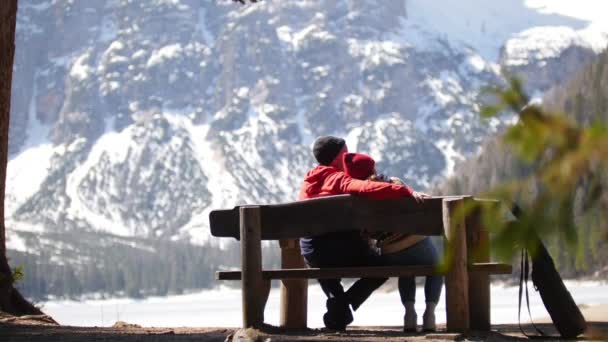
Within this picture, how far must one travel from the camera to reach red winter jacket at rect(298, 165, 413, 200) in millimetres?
6414

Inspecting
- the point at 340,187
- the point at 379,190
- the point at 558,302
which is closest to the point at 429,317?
the point at 558,302

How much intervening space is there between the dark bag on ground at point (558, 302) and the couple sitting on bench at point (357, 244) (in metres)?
0.63

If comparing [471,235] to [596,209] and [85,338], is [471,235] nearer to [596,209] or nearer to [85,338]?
[85,338]

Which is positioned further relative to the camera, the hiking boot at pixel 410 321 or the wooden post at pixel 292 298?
the wooden post at pixel 292 298

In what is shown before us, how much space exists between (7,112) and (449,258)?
782 centimetres

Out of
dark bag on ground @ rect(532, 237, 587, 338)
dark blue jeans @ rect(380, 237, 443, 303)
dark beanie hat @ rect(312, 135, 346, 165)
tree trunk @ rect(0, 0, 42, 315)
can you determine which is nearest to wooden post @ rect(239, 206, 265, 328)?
dark beanie hat @ rect(312, 135, 346, 165)

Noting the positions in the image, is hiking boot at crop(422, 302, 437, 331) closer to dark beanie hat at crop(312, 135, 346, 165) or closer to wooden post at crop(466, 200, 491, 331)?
wooden post at crop(466, 200, 491, 331)

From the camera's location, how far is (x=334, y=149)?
713 cm

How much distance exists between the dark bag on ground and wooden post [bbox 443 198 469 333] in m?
0.40

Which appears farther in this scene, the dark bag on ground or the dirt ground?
the dark bag on ground

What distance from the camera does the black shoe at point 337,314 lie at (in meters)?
7.25

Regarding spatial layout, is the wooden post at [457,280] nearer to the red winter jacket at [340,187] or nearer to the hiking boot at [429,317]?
the red winter jacket at [340,187]

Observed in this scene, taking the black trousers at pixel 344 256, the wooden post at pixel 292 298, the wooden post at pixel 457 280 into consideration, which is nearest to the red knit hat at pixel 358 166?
the black trousers at pixel 344 256

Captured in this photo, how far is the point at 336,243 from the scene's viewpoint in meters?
6.86
